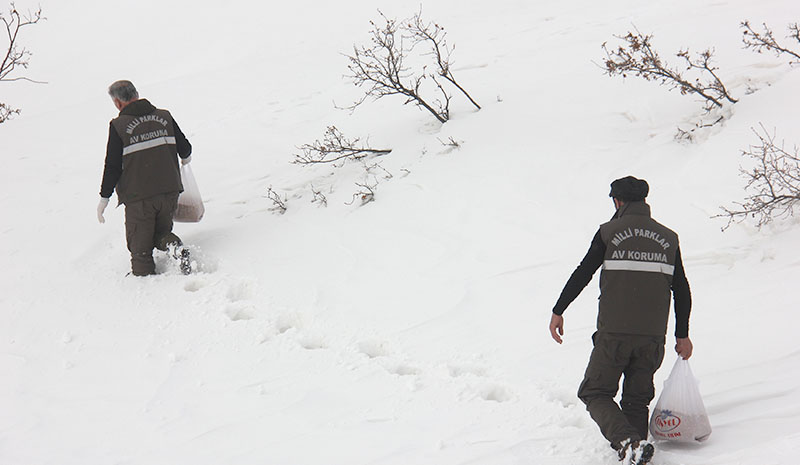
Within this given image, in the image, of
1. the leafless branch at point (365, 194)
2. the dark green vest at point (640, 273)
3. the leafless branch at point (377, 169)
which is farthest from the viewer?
the leafless branch at point (377, 169)

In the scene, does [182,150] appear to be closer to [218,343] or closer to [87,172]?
[218,343]

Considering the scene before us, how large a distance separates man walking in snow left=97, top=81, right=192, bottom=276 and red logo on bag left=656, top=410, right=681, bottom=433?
3.92 m

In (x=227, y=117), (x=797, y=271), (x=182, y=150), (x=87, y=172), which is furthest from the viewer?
(x=227, y=117)

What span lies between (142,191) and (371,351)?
7.82 ft

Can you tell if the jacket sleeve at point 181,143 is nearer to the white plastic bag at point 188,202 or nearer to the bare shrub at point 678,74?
the white plastic bag at point 188,202

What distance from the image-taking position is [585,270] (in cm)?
371

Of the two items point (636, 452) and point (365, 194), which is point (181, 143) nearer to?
point (365, 194)

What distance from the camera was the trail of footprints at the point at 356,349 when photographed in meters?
4.44

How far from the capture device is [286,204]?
7227 millimetres

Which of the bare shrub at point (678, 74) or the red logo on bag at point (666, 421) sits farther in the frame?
the bare shrub at point (678, 74)

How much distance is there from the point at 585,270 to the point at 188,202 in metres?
3.88

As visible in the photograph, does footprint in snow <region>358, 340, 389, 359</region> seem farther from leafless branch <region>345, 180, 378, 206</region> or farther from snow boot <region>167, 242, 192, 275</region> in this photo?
leafless branch <region>345, 180, 378, 206</region>

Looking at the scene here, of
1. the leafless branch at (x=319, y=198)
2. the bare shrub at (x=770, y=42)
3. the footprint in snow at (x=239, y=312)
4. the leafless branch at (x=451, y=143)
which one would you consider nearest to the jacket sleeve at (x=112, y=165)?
the footprint in snow at (x=239, y=312)

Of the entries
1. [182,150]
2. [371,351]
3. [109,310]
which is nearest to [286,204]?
[182,150]
